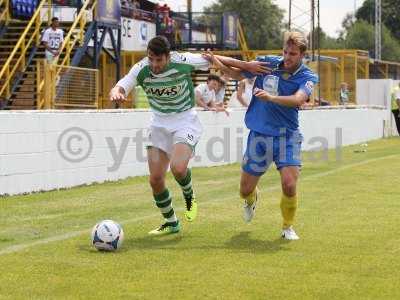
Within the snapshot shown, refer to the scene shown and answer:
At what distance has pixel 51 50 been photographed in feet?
77.7

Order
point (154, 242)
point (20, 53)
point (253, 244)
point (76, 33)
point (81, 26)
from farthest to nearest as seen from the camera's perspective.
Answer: point (76, 33), point (81, 26), point (20, 53), point (154, 242), point (253, 244)

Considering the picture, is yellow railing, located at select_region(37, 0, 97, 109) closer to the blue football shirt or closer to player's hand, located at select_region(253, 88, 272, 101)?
the blue football shirt

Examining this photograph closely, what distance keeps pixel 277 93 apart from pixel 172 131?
3.86ft

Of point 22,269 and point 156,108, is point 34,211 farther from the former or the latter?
point 22,269

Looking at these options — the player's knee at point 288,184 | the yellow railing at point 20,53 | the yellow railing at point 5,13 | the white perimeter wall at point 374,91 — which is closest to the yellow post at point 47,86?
the yellow railing at point 20,53

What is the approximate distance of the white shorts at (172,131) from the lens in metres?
9.69

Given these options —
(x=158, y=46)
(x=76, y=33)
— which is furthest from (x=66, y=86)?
(x=158, y=46)

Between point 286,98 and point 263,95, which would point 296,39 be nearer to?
point 286,98

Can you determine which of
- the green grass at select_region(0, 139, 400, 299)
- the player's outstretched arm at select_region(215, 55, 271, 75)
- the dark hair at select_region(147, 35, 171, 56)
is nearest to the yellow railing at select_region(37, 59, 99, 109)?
the green grass at select_region(0, 139, 400, 299)

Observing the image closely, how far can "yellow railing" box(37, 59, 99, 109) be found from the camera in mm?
20788

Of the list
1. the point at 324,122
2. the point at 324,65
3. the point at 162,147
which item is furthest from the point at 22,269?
the point at 324,65

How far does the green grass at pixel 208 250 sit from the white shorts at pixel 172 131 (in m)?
0.95

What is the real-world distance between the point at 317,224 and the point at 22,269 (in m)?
3.97

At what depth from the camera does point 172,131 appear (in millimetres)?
9703
